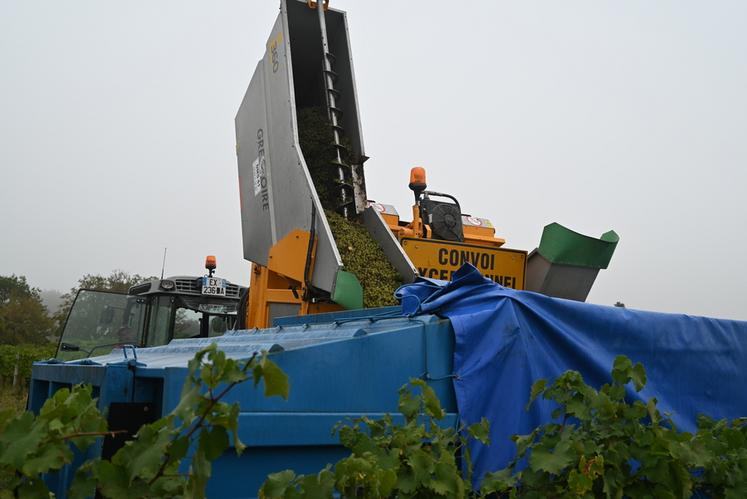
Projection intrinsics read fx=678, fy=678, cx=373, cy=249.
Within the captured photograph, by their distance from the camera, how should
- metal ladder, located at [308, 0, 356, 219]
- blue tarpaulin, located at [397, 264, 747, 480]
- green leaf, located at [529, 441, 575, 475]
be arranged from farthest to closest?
metal ladder, located at [308, 0, 356, 219] < blue tarpaulin, located at [397, 264, 747, 480] < green leaf, located at [529, 441, 575, 475]

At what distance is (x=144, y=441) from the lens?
1.58 meters

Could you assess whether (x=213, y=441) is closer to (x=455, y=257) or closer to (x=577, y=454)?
(x=577, y=454)

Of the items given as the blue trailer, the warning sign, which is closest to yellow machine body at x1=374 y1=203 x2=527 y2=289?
the warning sign

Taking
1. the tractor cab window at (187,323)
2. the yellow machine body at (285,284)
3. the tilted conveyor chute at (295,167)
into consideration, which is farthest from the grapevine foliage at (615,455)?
the tractor cab window at (187,323)

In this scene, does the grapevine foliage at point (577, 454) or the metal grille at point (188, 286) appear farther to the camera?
the metal grille at point (188, 286)

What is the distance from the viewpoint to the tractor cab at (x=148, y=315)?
7742mm

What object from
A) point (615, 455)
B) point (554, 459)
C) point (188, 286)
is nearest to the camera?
point (554, 459)

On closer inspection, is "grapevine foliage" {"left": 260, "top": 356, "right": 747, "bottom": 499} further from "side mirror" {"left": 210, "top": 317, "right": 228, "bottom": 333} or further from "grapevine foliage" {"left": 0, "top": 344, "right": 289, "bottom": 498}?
"side mirror" {"left": 210, "top": 317, "right": 228, "bottom": 333}

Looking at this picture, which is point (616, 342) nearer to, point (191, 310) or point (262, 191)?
point (262, 191)

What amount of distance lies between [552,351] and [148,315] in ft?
19.2

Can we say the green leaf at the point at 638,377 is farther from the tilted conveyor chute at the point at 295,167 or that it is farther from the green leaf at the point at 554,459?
the tilted conveyor chute at the point at 295,167

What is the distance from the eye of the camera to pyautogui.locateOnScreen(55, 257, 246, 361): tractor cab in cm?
774

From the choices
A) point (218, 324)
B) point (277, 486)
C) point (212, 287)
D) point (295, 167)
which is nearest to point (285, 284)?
point (295, 167)

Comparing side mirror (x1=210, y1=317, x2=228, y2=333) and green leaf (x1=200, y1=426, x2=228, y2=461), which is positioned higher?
side mirror (x1=210, y1=317, x2=228, y2=333)
